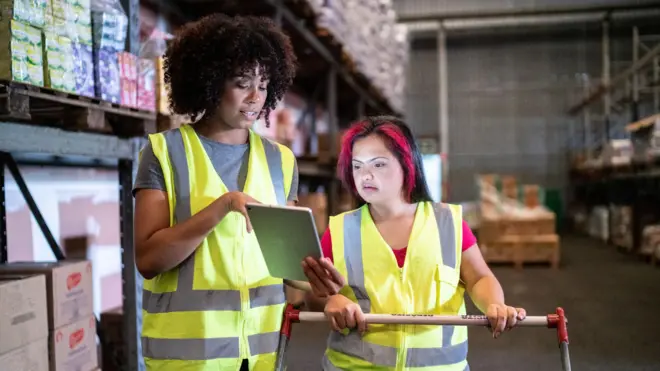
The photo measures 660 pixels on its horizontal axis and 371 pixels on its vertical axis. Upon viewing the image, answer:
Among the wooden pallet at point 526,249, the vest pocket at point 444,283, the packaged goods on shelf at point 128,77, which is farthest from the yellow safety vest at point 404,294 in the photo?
the wooden pallet at point 526,249

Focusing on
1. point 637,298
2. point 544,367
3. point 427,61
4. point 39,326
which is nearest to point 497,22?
point 427,61

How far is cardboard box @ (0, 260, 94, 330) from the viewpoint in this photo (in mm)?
3023

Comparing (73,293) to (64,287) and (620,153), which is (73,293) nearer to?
(64,287)

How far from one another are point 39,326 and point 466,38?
16698mm

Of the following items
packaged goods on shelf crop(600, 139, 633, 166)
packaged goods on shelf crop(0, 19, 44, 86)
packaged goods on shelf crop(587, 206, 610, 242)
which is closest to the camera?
packaged goods on shelf crop(0, 19, 44, 86)

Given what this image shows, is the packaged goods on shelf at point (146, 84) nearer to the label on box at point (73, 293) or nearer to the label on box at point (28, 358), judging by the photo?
the label on box at point (73, 293)

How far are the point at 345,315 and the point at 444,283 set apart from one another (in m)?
0.35

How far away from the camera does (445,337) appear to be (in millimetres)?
1993

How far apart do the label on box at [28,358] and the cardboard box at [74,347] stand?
0.10 metres

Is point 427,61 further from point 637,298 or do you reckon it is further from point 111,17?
point 111,17

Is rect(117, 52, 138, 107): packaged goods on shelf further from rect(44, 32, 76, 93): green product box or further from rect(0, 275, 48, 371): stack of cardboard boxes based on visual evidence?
rect(0, 275, 48, 371): stack of cardboard boxes

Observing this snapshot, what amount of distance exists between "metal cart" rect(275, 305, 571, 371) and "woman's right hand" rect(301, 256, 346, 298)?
16 centimetres

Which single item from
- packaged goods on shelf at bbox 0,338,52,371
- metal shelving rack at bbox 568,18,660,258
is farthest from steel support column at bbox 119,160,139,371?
metal shelving rack at bbox 568,18,660,258

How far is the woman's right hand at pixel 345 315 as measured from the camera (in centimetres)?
185
